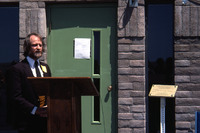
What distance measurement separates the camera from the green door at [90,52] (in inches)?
218

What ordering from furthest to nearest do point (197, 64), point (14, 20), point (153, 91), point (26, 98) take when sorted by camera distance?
point (14, 20) < point (197, 64) < point (153, 91) < point (26, 98)

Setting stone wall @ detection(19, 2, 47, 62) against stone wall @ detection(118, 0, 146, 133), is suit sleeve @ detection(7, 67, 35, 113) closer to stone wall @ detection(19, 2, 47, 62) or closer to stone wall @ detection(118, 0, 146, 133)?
stone wall @ detection(19, 2, 47, 62)

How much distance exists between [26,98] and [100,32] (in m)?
2.36

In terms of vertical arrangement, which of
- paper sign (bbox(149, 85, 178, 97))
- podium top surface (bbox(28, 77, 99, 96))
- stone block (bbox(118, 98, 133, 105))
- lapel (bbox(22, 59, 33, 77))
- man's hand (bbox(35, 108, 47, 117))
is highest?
lapel (bbox(22, 59, 33, 77))

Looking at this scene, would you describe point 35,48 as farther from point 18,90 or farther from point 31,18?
point 31,18

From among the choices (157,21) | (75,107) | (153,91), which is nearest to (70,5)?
(157,21)

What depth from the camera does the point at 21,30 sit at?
5508 mm

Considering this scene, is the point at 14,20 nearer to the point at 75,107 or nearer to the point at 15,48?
the point at 15,48

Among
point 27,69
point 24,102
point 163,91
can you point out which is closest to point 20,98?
point 24,102

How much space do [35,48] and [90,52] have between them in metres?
1.88

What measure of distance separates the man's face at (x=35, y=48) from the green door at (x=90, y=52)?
5.86 feet

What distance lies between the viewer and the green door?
18.2 ft

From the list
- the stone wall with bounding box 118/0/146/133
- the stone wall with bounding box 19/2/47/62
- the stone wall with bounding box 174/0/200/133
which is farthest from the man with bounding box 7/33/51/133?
the stone wall with bounding box 174/0/200/133

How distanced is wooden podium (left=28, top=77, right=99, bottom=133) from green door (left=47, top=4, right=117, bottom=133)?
239 cm
